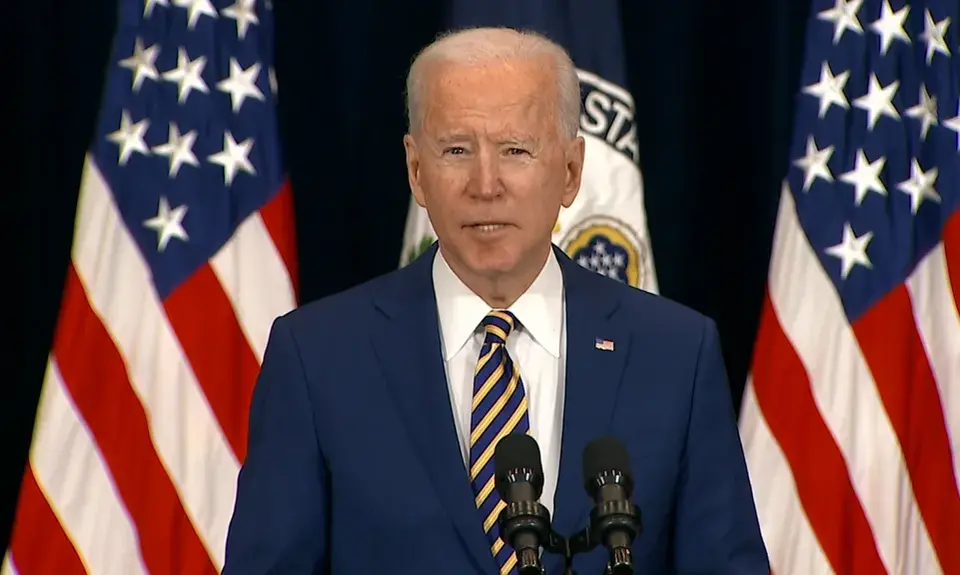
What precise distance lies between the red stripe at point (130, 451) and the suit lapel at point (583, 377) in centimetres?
154

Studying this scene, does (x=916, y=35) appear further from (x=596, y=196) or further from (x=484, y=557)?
(x=484, y=557)

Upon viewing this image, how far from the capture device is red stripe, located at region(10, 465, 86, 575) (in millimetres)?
3422

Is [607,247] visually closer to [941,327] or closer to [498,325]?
[941,327]

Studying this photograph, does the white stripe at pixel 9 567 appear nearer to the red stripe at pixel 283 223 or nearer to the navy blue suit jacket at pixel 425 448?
the red stripe at pixel 283 223

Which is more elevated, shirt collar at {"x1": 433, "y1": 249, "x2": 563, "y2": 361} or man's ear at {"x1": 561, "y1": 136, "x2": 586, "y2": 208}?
man's ear at {"x1": 561, "y1": 136, "x2": 586, "y2": 208}

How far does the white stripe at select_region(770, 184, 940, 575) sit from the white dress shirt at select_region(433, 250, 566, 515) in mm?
1471

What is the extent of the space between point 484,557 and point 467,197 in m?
0.55

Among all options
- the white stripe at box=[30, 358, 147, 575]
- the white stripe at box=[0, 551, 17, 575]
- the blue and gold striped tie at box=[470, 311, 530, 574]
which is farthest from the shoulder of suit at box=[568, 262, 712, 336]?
the white stripe at box=[0, 551, 17, 575]

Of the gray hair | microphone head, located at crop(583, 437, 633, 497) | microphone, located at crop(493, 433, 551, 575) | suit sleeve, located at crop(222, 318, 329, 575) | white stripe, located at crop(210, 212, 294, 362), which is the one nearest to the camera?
microphone, located at crop(493, 433, 551, 575)

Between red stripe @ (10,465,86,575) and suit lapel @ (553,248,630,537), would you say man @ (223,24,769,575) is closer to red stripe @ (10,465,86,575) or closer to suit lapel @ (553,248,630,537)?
suit lapel @ (553,248,630,537)

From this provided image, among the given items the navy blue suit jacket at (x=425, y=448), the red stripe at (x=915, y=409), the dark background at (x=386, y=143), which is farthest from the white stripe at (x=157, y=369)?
the red stripe at (x=915, y=409)

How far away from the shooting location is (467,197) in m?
2.13

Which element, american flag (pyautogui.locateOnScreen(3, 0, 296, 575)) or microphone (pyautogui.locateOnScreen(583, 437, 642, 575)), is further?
american flag (pyautogui.locateOnScreen(3, 0, 296, 575))

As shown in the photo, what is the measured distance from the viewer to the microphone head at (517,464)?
157 cm
